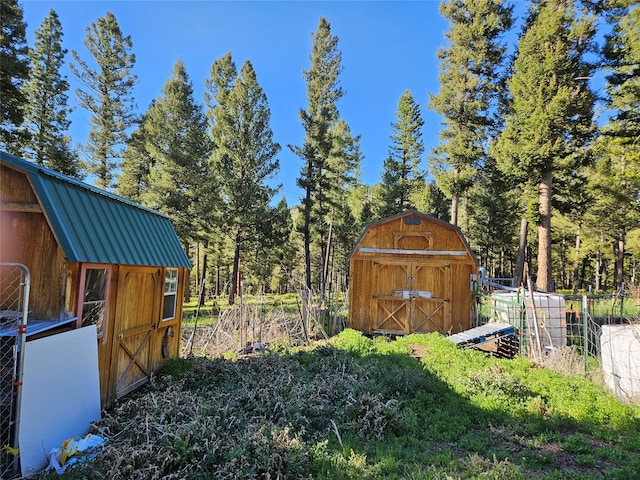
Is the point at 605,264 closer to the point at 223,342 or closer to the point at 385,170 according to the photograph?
the point at 385,170

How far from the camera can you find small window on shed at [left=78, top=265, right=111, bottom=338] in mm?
4844

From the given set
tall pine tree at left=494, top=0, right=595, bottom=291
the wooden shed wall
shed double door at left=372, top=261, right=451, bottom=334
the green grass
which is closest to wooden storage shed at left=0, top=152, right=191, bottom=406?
the wooden shed wall

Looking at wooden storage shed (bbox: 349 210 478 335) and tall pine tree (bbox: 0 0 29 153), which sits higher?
tall pine tree (bbox: 0 0 29 153)

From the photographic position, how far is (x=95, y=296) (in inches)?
202

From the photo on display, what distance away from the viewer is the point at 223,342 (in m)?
10.1

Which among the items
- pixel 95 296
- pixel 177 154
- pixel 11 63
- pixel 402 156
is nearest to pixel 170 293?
pixel 95 296

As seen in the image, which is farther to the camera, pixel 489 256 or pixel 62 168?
pixel 489 256

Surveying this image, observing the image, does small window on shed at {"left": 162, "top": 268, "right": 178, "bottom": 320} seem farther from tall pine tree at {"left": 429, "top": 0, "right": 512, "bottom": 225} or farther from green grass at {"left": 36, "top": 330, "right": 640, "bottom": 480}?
tall pine tree at {"left": 429, "top": 0, "right": 512, "bottom": 225}

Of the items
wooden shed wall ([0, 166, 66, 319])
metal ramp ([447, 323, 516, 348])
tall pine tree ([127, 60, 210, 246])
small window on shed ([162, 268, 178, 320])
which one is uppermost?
tall pine tree ([127, 60, 210, 246])

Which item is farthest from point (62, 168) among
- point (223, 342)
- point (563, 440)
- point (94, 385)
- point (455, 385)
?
point (563, 440)

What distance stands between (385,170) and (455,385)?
1955cm

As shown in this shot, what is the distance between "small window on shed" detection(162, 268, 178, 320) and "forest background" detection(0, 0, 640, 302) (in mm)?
3102

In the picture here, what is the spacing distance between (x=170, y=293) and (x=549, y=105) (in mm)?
14392

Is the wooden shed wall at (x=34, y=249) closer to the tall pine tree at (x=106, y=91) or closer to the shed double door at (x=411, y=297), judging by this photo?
the shed double door at (x=411, y=297)
